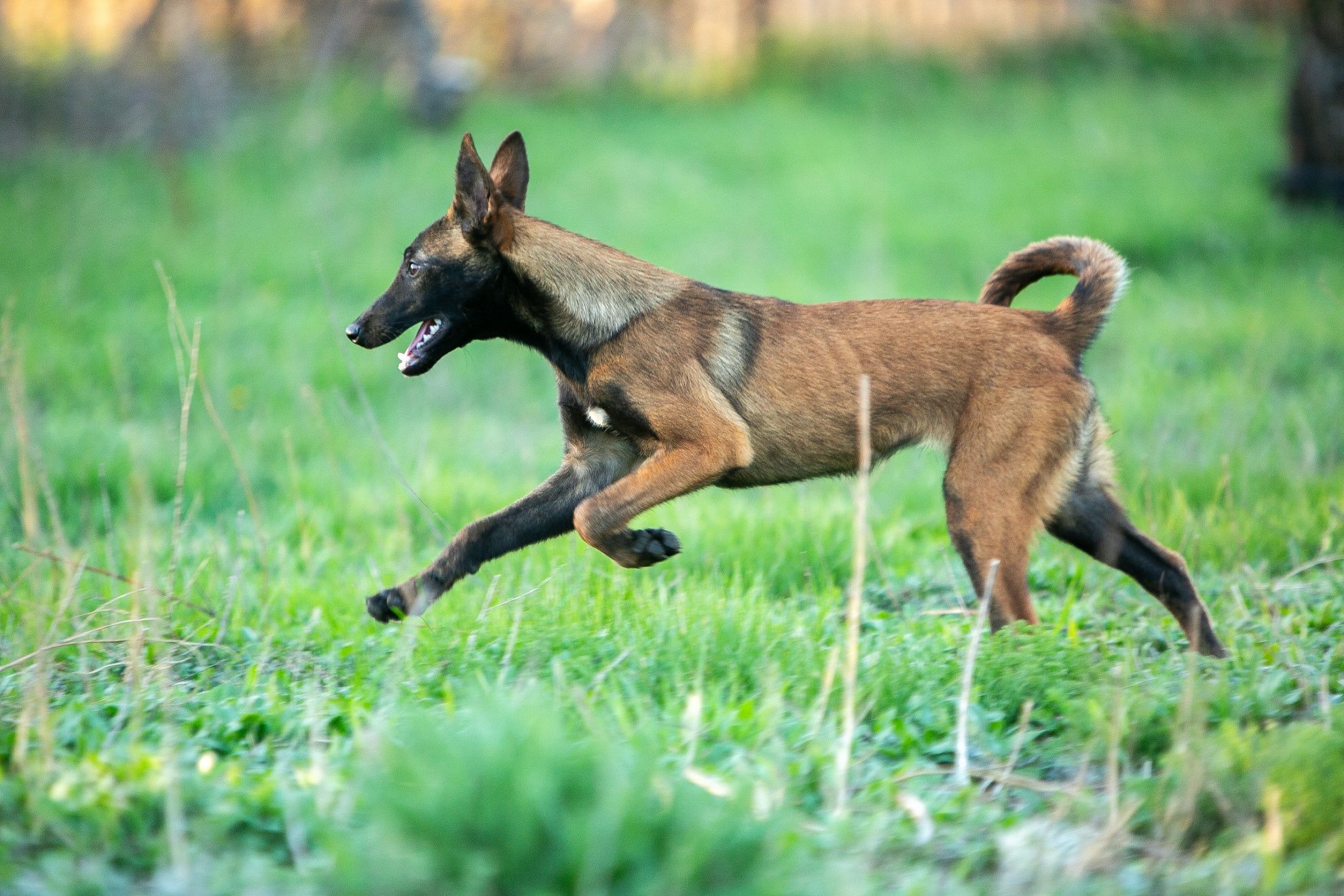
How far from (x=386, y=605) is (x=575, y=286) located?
4.42 ft

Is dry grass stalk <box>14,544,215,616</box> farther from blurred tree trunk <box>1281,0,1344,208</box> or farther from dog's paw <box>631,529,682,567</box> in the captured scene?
blurred tree trunk <box>1281,0,1344,208</box>

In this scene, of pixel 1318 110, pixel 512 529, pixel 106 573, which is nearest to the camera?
pixel 106 573

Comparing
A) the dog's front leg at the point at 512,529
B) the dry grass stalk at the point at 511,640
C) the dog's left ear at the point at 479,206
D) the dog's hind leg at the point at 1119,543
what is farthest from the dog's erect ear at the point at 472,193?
the dog's hind leg at the point at 1119,543

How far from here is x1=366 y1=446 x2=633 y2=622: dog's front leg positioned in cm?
430

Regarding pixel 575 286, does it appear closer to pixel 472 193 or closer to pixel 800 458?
pixel 472 193

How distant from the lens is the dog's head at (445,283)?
437cm

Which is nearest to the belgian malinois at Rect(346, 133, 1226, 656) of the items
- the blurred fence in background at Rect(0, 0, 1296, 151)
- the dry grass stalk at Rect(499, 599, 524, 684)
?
the dry grass stalk at Rect(499, 599, 524, 684)

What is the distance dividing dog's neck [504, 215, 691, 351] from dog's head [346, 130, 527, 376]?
94mm

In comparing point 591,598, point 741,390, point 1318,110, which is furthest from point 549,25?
point 591,598

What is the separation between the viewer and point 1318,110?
38.3ft

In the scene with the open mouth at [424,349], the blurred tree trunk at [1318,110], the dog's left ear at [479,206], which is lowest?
the open mouth at [424,349]

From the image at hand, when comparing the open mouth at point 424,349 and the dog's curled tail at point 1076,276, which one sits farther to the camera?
the dog's curled tail at point 1076,276

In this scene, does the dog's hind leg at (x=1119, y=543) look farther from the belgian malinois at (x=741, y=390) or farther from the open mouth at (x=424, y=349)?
the open mouth at (x=424, y=349)

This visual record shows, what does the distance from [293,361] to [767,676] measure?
570 centimetres
